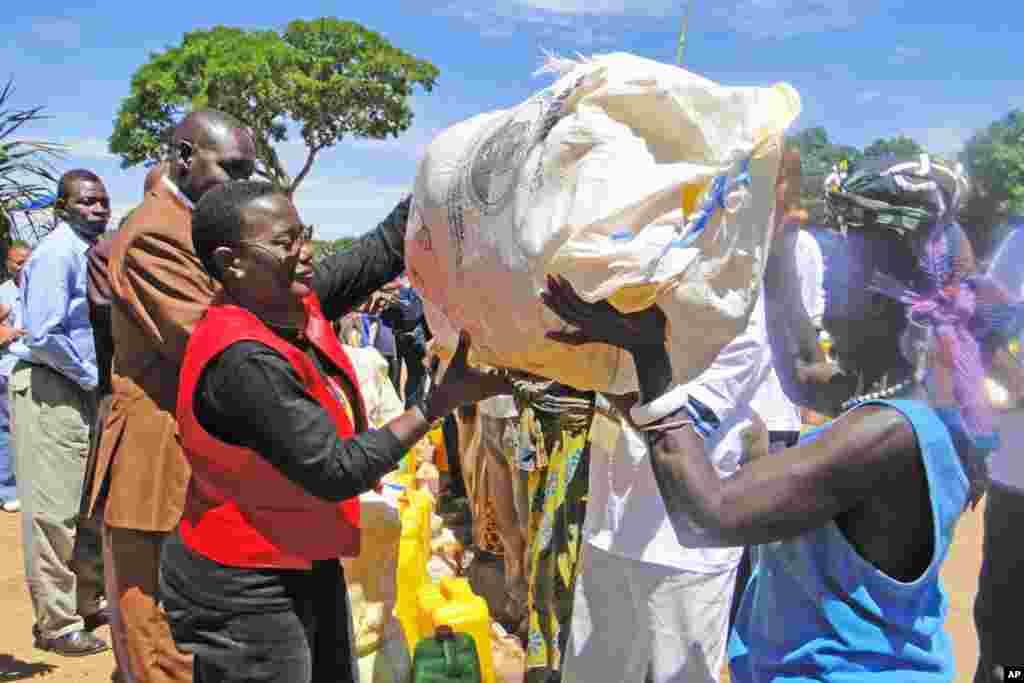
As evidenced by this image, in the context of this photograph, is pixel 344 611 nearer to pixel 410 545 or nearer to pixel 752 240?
pixel 752 240

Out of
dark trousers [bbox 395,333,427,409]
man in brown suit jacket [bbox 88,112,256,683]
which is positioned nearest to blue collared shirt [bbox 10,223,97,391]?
man in brown suit jacket [bbox 88,112,256,683]

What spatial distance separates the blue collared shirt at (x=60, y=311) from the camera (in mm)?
4363

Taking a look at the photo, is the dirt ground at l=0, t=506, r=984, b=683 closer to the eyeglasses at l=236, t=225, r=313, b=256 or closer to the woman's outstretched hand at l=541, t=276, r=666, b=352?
the eyeglasses at l=236, t=225, r=313, b=256

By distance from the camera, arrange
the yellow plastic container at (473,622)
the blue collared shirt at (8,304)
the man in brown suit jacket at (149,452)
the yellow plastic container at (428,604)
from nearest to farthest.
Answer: the man in brown suit jacket at (149,452)
the yellow plastic container at (473,622)
the yellow plastic container at (428,604)
the blue collared shirt at (8,304)

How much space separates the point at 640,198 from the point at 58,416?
3.99 m

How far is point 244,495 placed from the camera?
192cm

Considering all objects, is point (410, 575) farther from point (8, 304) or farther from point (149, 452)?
point (8, 304)

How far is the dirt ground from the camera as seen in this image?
13.4 feet

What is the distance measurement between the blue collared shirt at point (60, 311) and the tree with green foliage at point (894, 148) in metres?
3.83

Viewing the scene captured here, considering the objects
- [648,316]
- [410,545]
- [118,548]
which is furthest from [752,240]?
[410,545]

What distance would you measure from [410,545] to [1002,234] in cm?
280

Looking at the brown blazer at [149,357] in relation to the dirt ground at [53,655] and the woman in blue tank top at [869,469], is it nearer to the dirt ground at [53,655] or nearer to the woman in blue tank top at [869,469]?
the woman in blue tank top at [869,469]

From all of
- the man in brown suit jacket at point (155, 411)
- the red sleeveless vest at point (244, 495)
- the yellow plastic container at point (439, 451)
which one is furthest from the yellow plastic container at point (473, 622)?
the yellow plastic container at point (439, 451)

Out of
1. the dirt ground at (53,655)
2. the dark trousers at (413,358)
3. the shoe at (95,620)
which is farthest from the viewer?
Answer: the dark trousers at (413,358)
